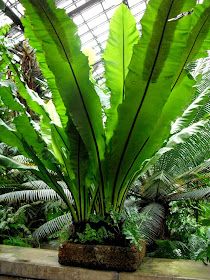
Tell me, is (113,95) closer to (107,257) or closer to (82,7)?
(107,257)

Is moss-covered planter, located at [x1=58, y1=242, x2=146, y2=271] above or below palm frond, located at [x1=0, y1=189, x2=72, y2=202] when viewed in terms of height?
below

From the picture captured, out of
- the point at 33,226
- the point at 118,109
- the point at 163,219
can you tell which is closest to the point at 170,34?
the point at 118,109

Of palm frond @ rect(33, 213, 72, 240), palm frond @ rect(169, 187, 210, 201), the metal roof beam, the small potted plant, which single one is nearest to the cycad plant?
the small potted plant

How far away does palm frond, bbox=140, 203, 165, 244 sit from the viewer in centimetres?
300

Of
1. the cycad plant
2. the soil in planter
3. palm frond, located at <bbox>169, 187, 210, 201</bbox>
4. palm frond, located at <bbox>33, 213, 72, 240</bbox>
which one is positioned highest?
the cycad plant

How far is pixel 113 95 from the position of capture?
82.0 inches

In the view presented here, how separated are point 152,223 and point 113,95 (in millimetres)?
1508

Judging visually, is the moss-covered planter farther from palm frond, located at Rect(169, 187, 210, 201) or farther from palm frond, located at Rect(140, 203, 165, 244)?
palm frond, located at Rect(169, 187, 210, 201)

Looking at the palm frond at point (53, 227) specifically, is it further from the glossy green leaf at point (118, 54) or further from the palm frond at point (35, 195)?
the glossy green leaf at point (118, 54)

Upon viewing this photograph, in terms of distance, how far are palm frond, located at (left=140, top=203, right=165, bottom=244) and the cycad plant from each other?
2.90 feet

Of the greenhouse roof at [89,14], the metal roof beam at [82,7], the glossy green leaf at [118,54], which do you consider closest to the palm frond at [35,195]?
the glossy green leaf at [118,54]

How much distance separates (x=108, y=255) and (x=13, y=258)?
666mm

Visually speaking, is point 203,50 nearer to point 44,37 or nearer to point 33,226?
point 44,37

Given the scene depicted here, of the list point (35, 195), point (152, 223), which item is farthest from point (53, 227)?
point (152, 223)
